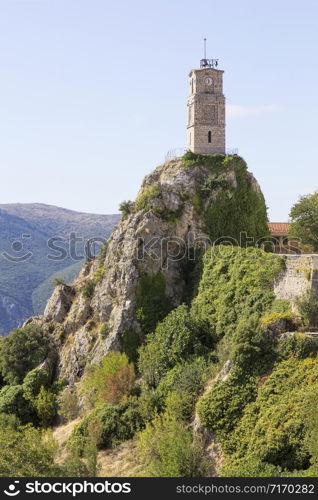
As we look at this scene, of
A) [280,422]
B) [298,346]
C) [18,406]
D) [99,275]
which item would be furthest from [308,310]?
[18,406]

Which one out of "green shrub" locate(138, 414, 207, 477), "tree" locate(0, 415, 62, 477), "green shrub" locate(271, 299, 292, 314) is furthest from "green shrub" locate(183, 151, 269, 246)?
Result: "tree" locate(0, 415, 62, 477)

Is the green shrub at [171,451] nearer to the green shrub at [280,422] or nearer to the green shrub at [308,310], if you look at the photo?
the green shrub at [280,422]

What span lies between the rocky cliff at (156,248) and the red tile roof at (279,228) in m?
6.06

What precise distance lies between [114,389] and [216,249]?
13.7m

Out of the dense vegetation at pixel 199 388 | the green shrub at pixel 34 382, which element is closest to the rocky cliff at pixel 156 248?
the dense vegetation at pixel 199 388

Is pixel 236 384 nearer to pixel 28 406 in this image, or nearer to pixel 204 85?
pixel 28 406

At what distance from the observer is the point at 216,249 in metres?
57.0

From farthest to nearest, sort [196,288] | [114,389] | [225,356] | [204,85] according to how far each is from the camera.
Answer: [204,85] < [196,288] < [114,389] < [225,356]

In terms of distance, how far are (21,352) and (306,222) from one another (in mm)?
27007

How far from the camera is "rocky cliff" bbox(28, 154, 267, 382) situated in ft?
190

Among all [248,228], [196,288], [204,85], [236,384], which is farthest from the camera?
[204,85]

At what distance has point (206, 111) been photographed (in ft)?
217

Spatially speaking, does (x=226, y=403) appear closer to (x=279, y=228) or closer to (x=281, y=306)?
(x=281, y=306)

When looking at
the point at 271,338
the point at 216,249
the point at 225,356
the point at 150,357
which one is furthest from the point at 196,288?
the point at 271,338
